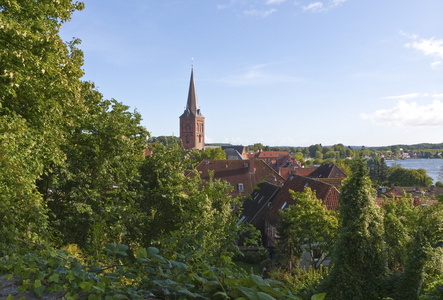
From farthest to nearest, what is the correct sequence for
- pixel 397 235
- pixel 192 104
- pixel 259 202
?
pixel 192 104, pixel 259 202, pixel 397 235

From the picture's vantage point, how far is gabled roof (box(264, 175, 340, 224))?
2175 centimetres

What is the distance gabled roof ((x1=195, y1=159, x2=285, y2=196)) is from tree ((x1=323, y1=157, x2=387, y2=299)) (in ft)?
86.5

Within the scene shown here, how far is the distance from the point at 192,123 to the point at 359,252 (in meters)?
78.5

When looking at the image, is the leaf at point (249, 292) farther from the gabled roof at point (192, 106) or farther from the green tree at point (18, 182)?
the gabled roof at point (192, 106)

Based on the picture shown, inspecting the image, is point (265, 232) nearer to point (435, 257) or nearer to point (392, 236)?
point (392, 236)

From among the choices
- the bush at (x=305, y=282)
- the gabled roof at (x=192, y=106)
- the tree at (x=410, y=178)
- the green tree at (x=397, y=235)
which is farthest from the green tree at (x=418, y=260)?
the tree at (x=410, y=178)

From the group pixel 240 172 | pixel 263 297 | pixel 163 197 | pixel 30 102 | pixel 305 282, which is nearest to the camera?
pixel 263 297

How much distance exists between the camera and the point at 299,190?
1016 inches

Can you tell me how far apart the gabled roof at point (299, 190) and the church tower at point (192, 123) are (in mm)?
57878

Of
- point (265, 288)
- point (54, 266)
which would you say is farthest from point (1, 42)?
point (265, 288)

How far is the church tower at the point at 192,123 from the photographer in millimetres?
84225

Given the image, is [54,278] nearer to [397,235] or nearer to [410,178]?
[397,235]

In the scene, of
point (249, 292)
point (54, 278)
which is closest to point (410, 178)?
point (249, 292)

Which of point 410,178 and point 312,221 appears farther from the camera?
point 410,178
